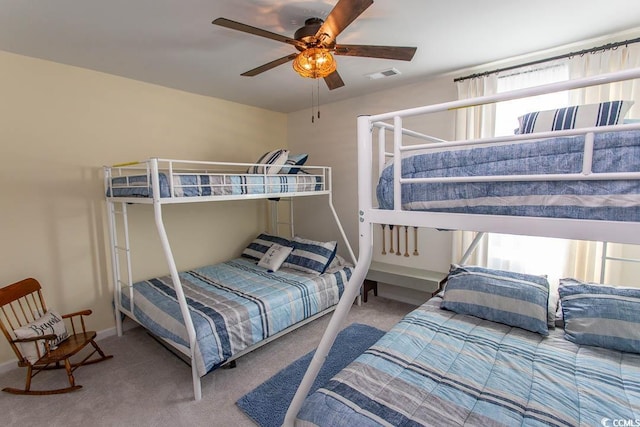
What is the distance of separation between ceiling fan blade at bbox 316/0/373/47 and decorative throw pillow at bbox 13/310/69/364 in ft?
9.06

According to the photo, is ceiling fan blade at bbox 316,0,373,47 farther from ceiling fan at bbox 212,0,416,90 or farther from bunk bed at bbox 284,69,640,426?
bunk bed at bbox 284,69,640,426

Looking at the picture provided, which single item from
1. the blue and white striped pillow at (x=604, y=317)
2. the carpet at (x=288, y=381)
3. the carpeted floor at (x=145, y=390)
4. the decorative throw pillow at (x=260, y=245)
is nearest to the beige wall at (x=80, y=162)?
the decorative throw pillow at (x=260, y=245)

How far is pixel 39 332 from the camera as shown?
2154 mm

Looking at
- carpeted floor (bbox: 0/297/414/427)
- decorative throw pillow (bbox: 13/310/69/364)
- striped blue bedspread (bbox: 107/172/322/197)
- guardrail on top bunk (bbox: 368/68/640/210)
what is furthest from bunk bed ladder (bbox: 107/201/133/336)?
guardrail on top bunk (bbox: 368/68/640/210)

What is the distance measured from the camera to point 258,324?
2418 mm

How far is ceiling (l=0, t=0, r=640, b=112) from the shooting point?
5.87ft

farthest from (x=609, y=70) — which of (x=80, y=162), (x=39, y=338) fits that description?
(x=39, y=338)

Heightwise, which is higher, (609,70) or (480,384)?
(609,70)

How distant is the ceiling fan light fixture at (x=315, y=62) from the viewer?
1840 millimetres

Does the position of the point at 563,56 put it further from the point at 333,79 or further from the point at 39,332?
the point at 39,332

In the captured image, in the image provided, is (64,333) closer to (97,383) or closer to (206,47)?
(97,383)

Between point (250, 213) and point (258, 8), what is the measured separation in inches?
106

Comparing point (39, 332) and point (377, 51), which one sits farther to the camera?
point (39, 332)

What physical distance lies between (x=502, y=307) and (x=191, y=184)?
241 cm
